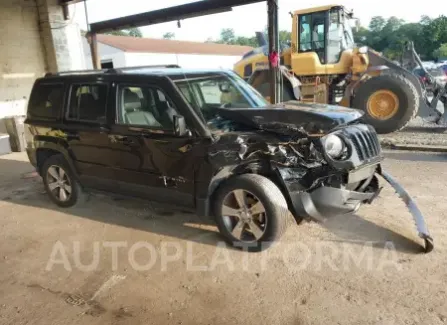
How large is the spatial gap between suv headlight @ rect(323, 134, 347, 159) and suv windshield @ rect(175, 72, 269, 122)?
1178 millimetres

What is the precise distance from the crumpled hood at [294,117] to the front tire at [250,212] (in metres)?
0.55

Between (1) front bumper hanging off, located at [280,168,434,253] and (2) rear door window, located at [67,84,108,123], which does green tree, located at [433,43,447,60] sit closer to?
(1) front bumper hanging off, located at [280,168,434,253]

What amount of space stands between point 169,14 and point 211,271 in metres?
8.10

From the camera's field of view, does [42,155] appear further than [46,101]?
Yes

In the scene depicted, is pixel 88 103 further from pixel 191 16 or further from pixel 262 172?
pixel 191 16

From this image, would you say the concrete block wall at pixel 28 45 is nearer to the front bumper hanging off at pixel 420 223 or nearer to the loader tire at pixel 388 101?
the loader tire at pixel 388 101

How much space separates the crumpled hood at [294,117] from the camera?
3.68m

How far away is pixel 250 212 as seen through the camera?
380cm

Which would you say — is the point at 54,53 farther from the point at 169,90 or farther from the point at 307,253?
the point at 307,253

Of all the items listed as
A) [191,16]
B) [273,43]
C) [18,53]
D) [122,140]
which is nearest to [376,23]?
[191,16]

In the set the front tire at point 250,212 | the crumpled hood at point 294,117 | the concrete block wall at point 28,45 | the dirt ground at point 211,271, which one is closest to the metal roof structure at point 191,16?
the concrete block wall at point 28,45

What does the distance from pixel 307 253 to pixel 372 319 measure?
1.07m

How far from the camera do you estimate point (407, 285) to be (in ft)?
10.5

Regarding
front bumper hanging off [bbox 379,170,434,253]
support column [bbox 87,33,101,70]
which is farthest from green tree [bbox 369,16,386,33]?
front bumper hanging off [bbox 379,170,434,253]
